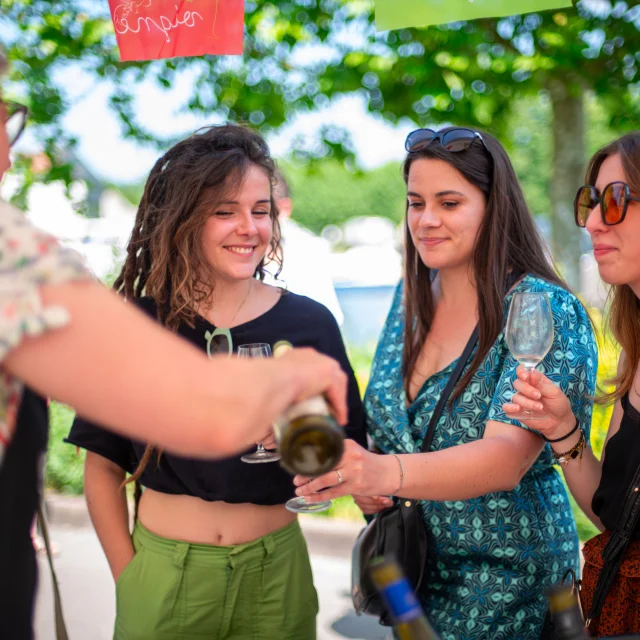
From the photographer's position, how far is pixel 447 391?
2473 millimetres

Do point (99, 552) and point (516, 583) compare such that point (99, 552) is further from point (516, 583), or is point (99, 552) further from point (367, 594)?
point (516, 583)

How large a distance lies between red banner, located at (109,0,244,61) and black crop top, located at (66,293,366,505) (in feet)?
3.08

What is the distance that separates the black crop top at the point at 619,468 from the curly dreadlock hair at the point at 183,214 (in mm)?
1379

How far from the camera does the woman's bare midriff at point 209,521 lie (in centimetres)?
246

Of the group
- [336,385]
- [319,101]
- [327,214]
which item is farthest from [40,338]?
[327,214]

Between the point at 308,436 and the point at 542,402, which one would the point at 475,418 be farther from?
the point at 308,436

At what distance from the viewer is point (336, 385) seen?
1.38 metres

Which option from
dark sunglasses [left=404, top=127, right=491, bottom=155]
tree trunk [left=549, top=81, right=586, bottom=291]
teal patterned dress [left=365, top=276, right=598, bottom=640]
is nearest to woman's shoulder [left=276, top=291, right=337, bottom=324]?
teal patterned dress [left=365, top=276, right=598, bottom=640]

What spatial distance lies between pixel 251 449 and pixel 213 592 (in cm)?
46

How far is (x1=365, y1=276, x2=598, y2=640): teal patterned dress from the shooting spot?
2334 mm

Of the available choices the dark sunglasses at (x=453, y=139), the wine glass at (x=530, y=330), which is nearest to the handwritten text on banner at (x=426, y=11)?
the dark sunglasses at (x=453, y=139)

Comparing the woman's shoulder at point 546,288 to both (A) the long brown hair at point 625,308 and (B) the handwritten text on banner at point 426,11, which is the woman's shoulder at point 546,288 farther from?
(B) the handwritten text on banner at point 426,11

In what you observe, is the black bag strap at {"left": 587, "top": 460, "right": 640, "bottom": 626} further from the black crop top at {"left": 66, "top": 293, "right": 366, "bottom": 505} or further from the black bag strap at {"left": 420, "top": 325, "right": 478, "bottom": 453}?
the black crop top at {"left": 66, "top": 293, "right": 366, "bottom": 505}

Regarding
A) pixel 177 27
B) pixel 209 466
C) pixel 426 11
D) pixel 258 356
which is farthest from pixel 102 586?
pixel 426 11
